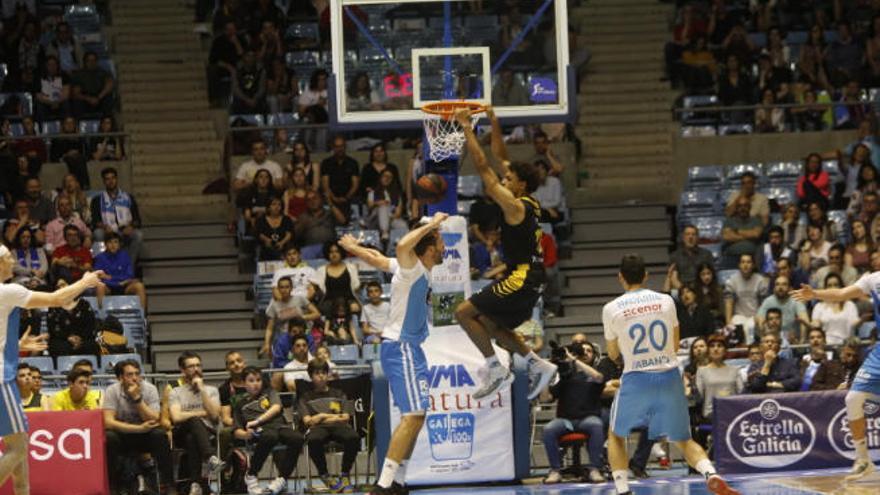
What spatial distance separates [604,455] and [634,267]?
4499 mm

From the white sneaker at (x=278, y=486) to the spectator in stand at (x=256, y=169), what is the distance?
21.8 ft

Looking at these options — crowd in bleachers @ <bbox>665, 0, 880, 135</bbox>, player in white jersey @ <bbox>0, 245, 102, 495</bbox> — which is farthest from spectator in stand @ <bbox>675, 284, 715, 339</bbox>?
player in white jersey @ <bbox>0, 245, 102, 495</bbox>

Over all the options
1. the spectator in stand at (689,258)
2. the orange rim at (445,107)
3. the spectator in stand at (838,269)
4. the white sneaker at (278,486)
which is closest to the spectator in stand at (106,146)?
the spectator in stand at (689,258)

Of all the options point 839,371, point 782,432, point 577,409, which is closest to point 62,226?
point 577,409

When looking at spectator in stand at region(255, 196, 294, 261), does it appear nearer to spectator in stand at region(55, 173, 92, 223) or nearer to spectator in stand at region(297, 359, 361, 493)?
spectator in stand at region(55, 173, 92, 223)

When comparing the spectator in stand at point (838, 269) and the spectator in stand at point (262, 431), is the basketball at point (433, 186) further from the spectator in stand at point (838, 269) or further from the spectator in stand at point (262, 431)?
the spectator in stand at point (838, 269)

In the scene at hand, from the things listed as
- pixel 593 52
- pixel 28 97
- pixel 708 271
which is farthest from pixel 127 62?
pixel 708 271

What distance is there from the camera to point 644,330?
13.5m

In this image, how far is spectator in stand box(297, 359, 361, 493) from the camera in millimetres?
17381

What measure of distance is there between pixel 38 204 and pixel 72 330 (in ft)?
10.6

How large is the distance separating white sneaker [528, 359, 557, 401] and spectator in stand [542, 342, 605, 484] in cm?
30

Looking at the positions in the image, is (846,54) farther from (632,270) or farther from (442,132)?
(632,270)

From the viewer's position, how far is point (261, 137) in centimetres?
2486

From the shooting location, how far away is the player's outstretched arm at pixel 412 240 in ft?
44.5
